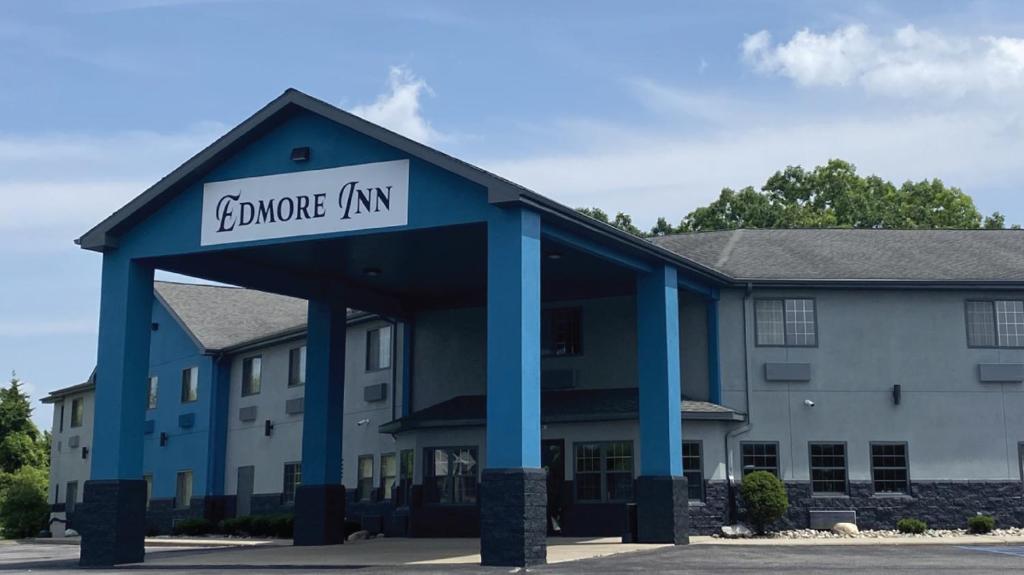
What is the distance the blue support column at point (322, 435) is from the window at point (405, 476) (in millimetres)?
2891

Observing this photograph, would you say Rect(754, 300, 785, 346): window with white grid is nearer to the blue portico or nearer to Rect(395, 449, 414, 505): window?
the blue portico

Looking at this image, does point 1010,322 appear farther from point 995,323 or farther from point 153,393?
point 153,393

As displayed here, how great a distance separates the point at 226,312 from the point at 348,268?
19.2 meters

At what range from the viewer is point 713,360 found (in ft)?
95.1

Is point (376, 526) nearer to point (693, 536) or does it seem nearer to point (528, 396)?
point (693, 536)

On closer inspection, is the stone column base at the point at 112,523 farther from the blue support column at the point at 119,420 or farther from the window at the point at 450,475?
the window at the point at 450,475

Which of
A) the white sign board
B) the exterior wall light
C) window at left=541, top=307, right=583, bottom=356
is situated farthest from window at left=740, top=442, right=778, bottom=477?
the exterior wall light

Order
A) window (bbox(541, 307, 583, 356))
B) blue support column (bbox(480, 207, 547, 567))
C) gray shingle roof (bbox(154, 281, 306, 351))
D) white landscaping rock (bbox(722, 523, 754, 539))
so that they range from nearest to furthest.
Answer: blue support column (bbox(480, 207, 547, 567)), white landscaping rock (bbox(722, 523, 754, 539)), window (bbox(541, 307, 583, 356)), gray shingle roof (bbox(154, 281, 306, 351))

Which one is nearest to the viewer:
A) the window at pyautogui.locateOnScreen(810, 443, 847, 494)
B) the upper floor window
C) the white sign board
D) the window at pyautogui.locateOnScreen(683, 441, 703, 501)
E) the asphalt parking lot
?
the asphalt parking lot

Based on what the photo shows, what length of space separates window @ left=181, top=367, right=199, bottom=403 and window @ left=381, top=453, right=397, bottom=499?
1034 centimetres

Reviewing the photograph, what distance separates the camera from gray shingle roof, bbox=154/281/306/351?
41.0m

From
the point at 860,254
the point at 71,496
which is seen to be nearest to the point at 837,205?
the point at 860,254

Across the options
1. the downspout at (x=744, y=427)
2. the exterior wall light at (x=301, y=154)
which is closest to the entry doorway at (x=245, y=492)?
the downspout at (x=744, y=427)

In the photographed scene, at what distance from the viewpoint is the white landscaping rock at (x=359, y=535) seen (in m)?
30.5
